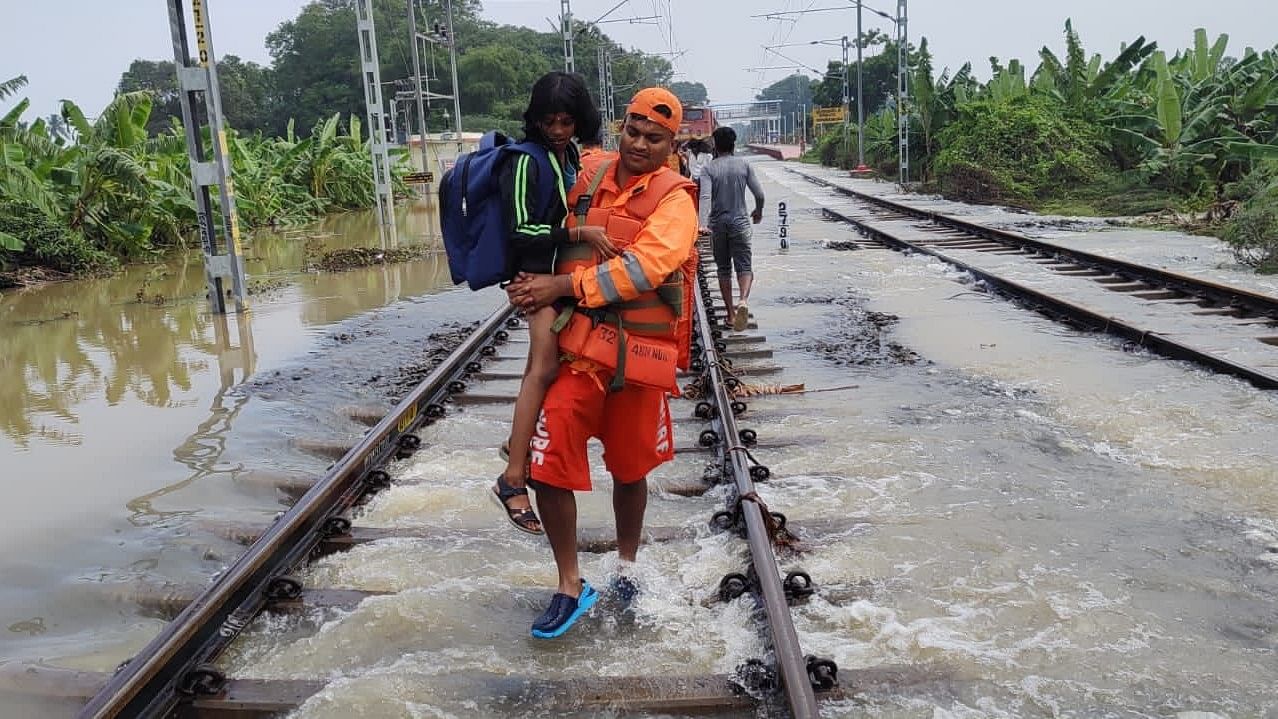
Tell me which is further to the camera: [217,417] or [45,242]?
[45,242]

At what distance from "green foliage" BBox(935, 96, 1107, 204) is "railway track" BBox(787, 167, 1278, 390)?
31.7 ft

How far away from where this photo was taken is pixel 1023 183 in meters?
27.2

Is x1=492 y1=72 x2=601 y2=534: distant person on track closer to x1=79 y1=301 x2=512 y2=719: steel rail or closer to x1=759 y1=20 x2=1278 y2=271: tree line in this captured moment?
x1=79 y1=301 x2=512 y2=719: steel rail

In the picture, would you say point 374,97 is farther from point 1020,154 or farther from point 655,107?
point 655,107

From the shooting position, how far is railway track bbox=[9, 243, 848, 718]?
10.2 feet

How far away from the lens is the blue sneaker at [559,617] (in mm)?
3521

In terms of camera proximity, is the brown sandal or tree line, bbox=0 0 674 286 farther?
tree line, bbox=0 0 674 286

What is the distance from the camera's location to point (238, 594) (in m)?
3.80

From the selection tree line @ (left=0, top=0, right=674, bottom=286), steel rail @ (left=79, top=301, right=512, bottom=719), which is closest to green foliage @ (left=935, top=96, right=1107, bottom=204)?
tree line @ (left=0, top=0, right=674, bottom=286)

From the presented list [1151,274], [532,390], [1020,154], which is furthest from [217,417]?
[1020,154]

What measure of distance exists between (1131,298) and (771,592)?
29.3 ft

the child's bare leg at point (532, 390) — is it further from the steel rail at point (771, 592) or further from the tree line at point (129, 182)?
the tree line at point (129, 182)

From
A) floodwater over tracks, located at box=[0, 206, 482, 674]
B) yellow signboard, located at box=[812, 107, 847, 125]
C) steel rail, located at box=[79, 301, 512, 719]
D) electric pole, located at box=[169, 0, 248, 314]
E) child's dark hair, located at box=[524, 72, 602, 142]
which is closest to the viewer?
steel rail, located at box=[79, 301, 512, 719]

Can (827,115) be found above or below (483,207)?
above
